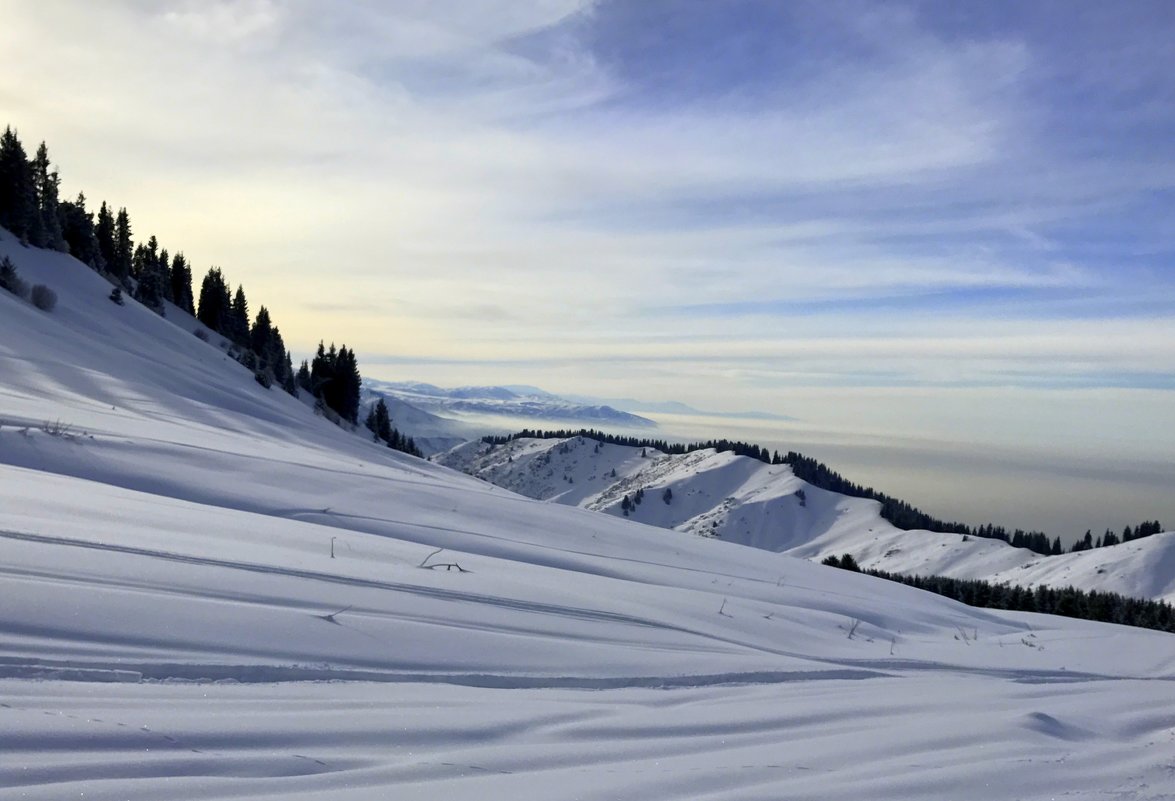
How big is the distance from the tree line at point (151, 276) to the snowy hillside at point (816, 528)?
4966 cm

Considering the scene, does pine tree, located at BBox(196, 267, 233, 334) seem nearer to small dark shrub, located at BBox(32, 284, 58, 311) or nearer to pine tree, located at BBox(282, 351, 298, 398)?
pine tree, located at BBox(282, 351, 298, 398)

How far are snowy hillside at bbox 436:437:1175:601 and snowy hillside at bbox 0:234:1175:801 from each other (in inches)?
3523

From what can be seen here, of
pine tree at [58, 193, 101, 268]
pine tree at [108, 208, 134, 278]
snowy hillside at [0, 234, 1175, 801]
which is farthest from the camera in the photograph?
pine tree at [108, 208, 134, 278]

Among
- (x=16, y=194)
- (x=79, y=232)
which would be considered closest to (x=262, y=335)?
(x=79, y=232)

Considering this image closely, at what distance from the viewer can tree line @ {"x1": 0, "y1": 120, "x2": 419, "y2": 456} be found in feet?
119

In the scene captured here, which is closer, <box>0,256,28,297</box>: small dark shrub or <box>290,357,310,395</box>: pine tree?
<box>0,256,28,297</box>: small dark shrub

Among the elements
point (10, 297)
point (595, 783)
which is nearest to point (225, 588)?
point (595, 783)

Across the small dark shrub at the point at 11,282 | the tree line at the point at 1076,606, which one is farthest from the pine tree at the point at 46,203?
the tree line at the point at 1076,606

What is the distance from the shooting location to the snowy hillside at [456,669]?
269 cm

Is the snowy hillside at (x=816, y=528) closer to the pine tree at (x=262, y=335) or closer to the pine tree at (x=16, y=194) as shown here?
the pine tree at (x=262, y=335)

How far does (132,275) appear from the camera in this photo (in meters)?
57.6

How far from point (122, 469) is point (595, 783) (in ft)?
20.1

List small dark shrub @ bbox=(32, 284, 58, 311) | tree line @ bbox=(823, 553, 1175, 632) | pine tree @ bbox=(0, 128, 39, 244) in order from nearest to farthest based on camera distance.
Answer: small dark shrub @ bbox=(32, 284, 58, 311) → pine tree @ bbox=(0, 128, 39, 244) → tree line @ bbox=(823, 553, 1175, 632)

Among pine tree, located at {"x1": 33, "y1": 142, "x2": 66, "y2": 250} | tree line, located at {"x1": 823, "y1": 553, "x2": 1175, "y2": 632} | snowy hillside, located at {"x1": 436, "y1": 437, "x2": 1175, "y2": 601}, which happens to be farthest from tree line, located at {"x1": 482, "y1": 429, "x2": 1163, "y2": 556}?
pine tree, located at {"x1": 33, "y1": 142, "x2": 66, "y2": 250}
